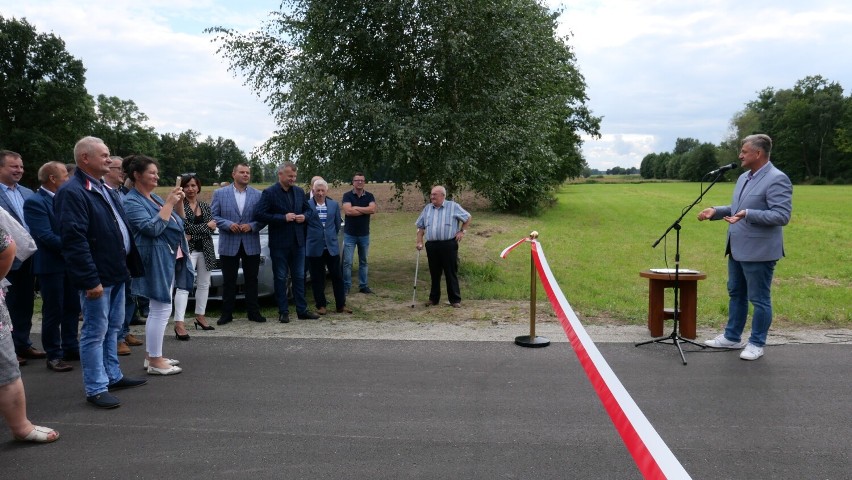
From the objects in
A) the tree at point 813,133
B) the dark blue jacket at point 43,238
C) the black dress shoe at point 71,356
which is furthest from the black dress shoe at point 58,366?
the tree at point 813,133

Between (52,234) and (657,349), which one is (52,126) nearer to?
(52,234)

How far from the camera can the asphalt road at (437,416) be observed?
3.68 m

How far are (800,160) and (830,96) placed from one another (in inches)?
451

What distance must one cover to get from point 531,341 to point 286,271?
346 cm

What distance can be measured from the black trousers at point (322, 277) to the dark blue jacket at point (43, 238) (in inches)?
132

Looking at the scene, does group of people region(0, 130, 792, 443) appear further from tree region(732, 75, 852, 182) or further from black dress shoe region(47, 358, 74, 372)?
tree region(732, 75, 852, 182)

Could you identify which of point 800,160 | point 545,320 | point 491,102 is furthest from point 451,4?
point 800,160

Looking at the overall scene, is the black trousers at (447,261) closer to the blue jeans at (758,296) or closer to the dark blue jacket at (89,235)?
the blue jeans at (758,296)

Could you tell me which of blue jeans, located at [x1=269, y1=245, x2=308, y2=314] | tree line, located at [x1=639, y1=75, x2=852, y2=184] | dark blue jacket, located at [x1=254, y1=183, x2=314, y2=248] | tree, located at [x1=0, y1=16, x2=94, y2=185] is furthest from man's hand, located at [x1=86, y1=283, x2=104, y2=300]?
tree line, located at [x1=639, y1=75, x2=852, y2=184]

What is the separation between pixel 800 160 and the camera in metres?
102

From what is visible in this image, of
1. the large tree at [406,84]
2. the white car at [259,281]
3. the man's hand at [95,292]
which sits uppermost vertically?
the large tree at [406,84]

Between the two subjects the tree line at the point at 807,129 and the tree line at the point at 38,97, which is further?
the tree line at the point at 807,129

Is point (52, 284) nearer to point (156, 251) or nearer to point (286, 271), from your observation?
point (156, 251)

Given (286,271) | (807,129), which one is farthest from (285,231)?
(807,129)
